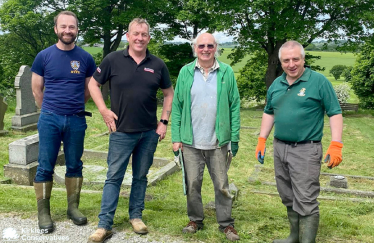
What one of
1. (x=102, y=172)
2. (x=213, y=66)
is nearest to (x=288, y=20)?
(x=102, y=172)

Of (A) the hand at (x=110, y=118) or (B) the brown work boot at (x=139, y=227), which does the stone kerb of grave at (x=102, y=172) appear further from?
(A) the hand at (x=110, y=118)

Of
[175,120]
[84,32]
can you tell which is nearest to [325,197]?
[175,120]

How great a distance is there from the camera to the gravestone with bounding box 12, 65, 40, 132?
11.8 metres

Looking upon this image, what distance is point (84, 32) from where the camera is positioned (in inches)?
1031

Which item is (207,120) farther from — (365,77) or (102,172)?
(365,77)

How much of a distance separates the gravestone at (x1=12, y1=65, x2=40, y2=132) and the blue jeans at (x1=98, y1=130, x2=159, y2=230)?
8.80 m

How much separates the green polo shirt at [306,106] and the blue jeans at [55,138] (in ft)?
6.96

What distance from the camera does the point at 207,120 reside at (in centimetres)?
393

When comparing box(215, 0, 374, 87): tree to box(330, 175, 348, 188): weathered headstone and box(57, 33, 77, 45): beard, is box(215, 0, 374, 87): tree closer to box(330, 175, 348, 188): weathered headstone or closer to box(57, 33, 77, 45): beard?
box(330, 175, 348, 188): weathered headstone

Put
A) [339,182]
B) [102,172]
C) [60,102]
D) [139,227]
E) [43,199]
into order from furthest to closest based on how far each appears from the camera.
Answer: [102,172] → [339,182] → [43,199] → [60,102] → [139,227]

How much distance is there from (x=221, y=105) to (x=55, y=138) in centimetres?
178

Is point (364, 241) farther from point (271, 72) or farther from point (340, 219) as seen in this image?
point (271, 72)

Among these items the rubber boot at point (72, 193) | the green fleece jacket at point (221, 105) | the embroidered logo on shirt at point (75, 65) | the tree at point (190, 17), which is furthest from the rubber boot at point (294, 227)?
the tree at point (190, 17)

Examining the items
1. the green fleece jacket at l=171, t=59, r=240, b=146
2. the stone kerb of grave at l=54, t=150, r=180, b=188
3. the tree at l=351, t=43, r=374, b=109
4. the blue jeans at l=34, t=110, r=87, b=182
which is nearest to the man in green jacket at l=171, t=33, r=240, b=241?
the green fleece jacket at l=171, t=59, r=240, b=146
